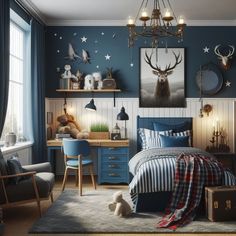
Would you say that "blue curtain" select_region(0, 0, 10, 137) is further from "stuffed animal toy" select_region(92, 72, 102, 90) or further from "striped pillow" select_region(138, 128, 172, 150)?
"striped pillow" select_region(138, 128, 172, 150)

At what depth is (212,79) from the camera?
7.14 m

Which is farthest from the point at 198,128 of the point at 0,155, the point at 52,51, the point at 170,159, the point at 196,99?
the point at 0,155

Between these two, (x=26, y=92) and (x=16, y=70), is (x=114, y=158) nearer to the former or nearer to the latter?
(x=26, y=92)

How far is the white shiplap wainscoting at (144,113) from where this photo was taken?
281 inches

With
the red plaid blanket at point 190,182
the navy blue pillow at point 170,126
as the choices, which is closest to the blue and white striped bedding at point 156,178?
the red plaid blanket at point 190,182

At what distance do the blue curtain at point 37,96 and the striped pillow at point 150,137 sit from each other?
1.76m

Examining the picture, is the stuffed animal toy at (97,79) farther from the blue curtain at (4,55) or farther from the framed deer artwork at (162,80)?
the blue curtain at (4,55)

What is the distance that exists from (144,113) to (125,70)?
91 centimetres

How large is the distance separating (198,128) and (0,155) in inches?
157

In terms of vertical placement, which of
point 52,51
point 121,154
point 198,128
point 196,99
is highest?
point 52,51

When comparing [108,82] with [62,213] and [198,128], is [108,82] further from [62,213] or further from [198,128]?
[62,213]

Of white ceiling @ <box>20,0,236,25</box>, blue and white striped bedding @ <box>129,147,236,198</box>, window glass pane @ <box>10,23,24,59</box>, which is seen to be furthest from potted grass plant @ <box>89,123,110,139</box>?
blue and white striped bedding @ <box>129,147,236,198</box>

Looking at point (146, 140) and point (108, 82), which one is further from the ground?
point (108, 82)

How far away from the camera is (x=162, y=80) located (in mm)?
7145
